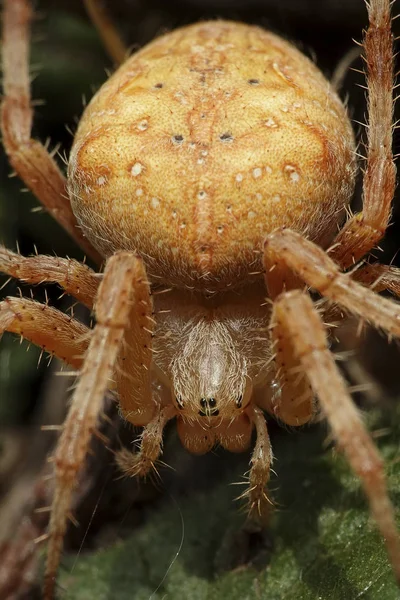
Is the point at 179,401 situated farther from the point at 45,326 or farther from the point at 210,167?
the point at 210,167

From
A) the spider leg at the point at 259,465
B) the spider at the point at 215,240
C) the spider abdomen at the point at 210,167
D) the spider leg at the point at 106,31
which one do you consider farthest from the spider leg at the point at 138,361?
the spider leg at the point at 106,31

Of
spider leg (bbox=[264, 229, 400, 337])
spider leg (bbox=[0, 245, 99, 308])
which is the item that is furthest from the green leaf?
spider leg (bbox=[0, 245, 99, 308])

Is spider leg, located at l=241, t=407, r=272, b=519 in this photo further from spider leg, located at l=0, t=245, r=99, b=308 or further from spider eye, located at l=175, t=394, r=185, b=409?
spider leg, located at l=0, t=245, r=99, b=308

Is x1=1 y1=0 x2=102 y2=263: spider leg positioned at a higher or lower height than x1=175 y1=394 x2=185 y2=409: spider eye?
higher

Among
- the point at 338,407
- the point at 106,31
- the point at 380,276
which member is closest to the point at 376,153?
the point at 380,276

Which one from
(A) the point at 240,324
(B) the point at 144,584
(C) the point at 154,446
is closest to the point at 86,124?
(A) the point at 240,324
